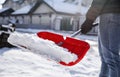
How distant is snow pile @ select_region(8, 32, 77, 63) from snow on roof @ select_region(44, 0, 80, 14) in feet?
107

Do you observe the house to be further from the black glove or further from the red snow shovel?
the black glove

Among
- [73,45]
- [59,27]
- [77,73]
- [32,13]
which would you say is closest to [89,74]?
[77,73]

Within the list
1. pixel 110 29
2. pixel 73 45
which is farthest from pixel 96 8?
pixel 73 45

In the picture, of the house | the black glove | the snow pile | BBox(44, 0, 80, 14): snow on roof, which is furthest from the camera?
BBox(44, 0, 80, 14): snow on roof

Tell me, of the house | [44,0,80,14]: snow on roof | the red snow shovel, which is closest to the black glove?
the red snow shovel

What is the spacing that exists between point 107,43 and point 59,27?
112 feet

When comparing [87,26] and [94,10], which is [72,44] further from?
[94,10]

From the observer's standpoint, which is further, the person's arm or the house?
the house

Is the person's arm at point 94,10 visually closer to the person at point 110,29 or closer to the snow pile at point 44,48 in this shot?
the person at point 110,29

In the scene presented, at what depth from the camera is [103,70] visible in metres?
2.74

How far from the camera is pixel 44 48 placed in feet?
9.68

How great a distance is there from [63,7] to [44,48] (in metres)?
35.4

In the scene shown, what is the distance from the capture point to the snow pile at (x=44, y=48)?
270 centimetres

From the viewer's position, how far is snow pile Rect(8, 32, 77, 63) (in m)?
2.70
